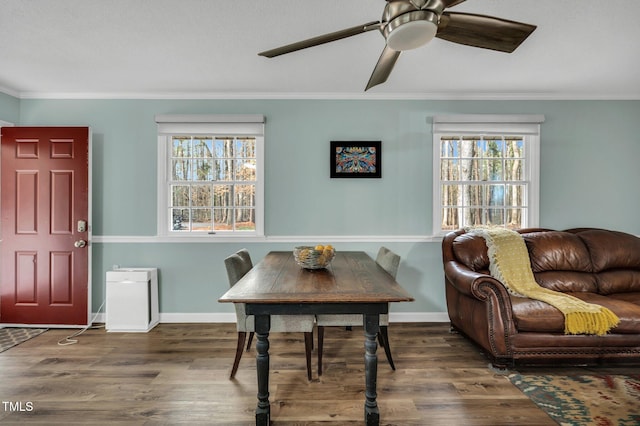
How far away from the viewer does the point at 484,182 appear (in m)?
3.68

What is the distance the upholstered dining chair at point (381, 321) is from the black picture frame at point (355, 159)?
3.39 ft

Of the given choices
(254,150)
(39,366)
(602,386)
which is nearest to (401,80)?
(254,150)

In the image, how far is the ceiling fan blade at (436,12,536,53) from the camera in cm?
156

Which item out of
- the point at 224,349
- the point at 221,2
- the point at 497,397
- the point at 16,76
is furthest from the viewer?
the point at 16,76

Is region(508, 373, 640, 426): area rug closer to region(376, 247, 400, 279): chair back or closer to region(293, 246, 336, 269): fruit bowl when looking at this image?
region(376, 247, 400, 279): chair back

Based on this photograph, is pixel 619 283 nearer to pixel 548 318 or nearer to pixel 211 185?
pixel 548 318

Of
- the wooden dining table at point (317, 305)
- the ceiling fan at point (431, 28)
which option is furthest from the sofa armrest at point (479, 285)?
the ceiling fan at point (431, 28)

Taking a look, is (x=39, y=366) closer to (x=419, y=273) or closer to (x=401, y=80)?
(x=419, y=273)

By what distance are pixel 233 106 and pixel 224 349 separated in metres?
2.41

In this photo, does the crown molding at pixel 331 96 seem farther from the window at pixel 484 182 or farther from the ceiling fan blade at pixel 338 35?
the ceiling fan blade at pixel 338 35

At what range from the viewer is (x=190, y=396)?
2186mm

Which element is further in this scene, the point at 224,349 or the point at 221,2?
the point at 224,349

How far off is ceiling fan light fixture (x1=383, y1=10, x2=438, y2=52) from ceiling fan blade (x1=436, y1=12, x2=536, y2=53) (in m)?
0.15

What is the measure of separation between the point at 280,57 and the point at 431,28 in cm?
158
